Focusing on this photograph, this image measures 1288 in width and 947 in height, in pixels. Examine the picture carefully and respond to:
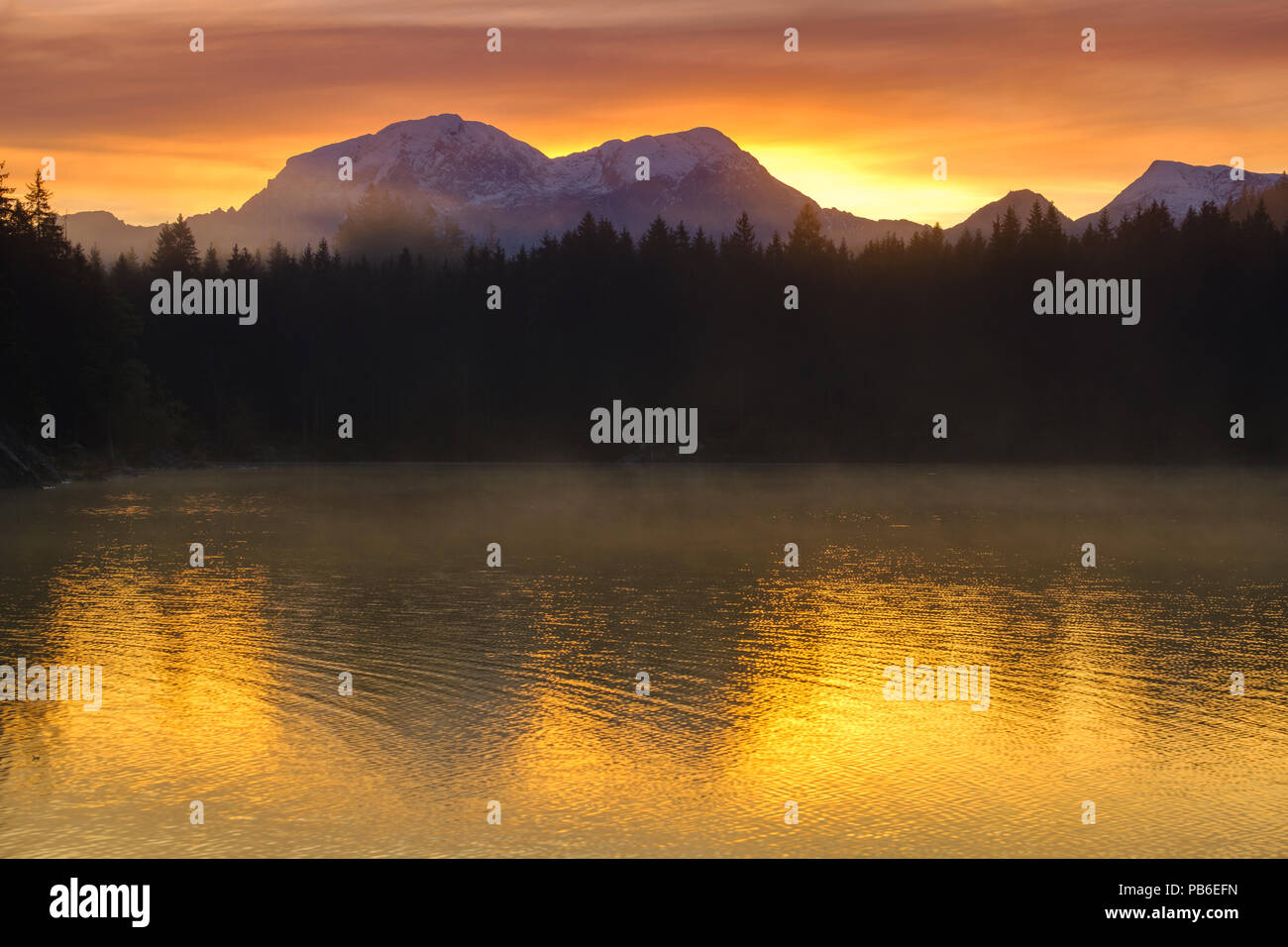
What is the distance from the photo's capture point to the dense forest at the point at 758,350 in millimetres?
143375

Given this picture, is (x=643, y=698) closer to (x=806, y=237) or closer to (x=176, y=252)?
(x=806, y=237)

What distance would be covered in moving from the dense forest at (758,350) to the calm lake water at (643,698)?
96.6 metres

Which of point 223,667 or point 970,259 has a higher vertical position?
point 970,259

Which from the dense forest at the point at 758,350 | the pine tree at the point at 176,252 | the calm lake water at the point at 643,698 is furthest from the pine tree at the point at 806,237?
the calm lake water at the point at 643,698

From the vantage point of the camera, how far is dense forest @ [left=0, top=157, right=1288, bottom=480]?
143375 mm

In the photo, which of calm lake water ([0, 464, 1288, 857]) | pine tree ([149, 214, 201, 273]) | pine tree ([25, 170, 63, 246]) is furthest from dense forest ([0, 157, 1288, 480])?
calm lake water ([0, 464, 1288, 857])

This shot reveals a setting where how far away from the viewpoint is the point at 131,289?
164m

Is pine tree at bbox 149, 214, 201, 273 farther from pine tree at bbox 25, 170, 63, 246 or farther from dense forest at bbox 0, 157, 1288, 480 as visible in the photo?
pine tree at bbox 25, 170, 63, 246

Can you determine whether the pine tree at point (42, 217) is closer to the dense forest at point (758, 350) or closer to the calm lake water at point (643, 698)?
the dense forest at point (758, 350)

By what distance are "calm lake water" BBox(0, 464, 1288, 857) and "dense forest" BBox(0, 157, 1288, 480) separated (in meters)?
96.6

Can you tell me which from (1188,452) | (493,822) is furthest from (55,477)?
(1188,452)
